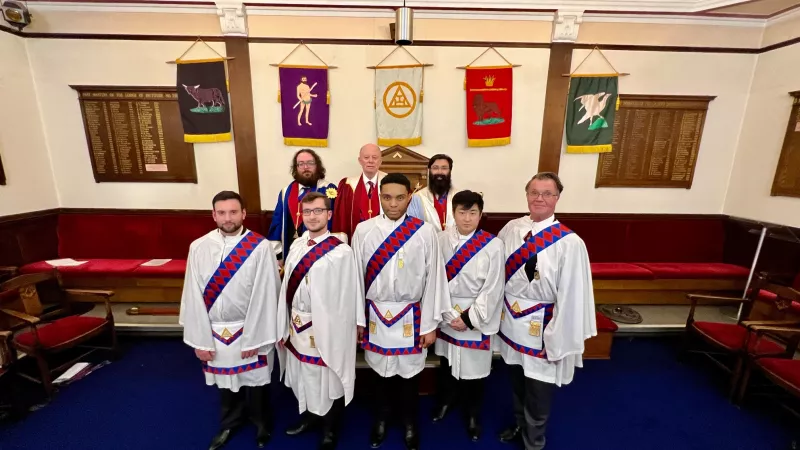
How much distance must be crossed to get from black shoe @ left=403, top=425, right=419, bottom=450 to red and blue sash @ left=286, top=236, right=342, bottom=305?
1.29 metres

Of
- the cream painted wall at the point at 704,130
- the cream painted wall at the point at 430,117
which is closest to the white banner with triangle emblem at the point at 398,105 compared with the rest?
the cream painted wall at the point at 430,117

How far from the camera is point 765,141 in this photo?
14.8ft

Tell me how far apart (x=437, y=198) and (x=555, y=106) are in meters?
2.79

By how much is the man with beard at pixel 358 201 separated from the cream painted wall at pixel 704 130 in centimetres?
324

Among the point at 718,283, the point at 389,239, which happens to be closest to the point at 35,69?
the point at 389,239

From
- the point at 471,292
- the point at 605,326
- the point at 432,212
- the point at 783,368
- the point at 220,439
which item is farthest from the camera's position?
the point at 605,326

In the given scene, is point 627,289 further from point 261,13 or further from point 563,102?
point 261,13

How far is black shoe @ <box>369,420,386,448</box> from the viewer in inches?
95.2

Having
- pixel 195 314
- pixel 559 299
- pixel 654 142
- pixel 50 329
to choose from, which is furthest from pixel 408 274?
pixel 654 142

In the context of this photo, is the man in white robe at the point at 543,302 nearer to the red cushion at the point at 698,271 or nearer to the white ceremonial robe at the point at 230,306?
the white ceremonial robe at the point at 230,306

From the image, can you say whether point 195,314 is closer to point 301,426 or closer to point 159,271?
point 301,426

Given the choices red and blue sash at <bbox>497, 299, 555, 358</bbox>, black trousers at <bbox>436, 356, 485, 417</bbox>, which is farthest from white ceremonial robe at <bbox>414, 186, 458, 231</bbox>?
black trousers at <bbox>436, 356, 485, 417</bbox>

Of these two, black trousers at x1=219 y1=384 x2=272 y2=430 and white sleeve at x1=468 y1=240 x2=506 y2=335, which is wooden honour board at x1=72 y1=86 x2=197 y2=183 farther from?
white sleeve at x1=468 y1=240 x2=506 y2=335

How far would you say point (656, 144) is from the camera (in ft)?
→ 15.8
